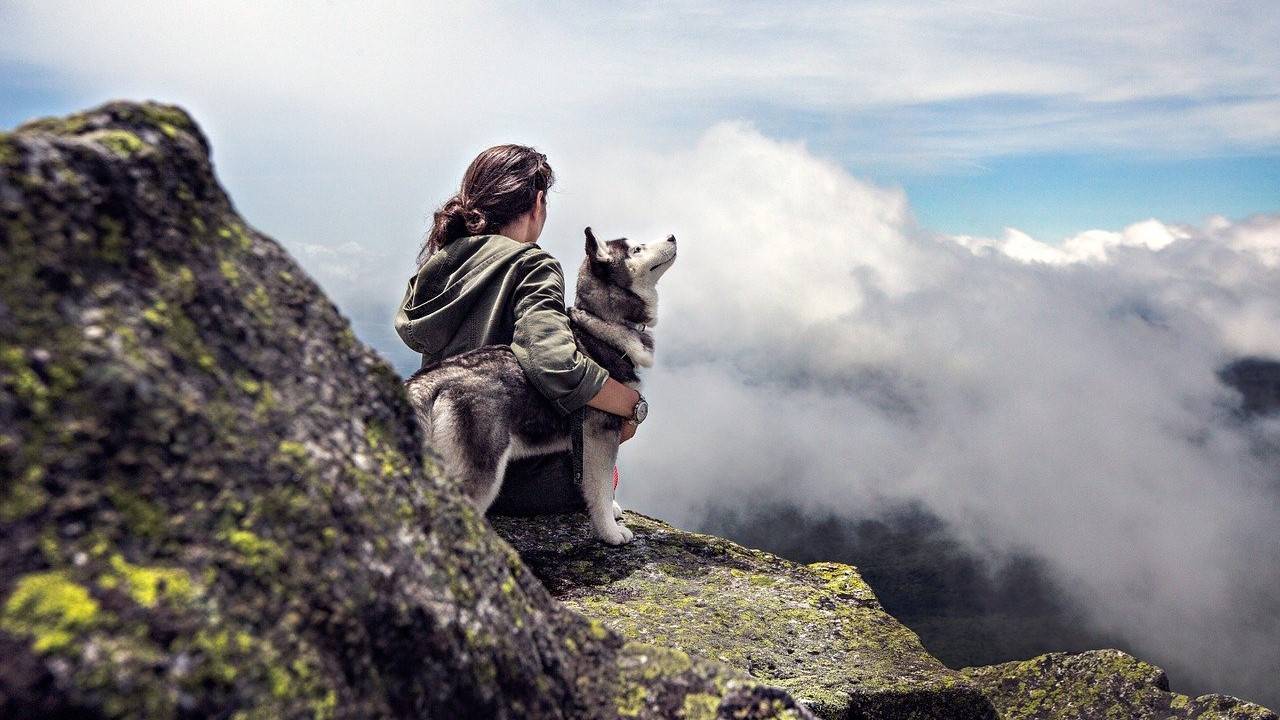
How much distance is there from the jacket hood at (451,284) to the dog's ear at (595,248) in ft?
3.97

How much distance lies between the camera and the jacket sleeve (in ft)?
26.5

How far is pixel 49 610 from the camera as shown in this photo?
2.13 metres

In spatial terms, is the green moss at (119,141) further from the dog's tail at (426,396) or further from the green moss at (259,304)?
the dog's tail at (426,396)

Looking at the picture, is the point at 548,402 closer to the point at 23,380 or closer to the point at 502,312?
the point at 502,312

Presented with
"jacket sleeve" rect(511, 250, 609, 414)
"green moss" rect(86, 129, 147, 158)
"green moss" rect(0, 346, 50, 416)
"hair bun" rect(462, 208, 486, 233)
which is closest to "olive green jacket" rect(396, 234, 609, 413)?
"jacket sleeve" rect(511, 250, 609, 414)

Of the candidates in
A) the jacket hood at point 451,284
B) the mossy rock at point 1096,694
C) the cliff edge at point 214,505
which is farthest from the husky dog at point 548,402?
the mossy rock at point 1096,694

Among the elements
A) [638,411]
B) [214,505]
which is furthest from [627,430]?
[214,505]

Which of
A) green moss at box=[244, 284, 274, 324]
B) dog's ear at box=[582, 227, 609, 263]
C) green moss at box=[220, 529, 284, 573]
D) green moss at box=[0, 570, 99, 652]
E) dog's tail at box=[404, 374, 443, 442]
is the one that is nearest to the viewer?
green moss at box=[0, 570, 99, 652]

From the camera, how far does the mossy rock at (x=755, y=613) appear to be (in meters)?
6.85

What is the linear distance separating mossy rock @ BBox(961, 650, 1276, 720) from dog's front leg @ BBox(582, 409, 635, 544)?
4024 millimetres

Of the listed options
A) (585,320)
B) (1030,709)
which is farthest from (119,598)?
(1030,709)

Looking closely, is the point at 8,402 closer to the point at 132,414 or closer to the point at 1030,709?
the point at 132,414

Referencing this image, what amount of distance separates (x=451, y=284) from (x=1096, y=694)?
8.01 metres

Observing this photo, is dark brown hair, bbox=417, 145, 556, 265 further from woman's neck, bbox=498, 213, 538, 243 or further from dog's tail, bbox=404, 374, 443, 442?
dog's tail, bbox=404, 374, 443, 442
